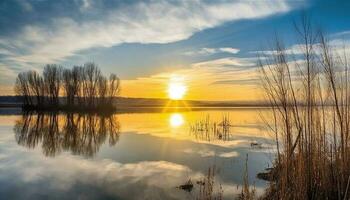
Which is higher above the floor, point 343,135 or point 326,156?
point 343,135

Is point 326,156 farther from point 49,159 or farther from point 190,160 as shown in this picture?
point 49,159

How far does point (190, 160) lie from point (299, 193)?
6.72 metres

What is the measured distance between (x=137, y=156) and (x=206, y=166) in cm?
298

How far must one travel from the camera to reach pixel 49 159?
11.1 m

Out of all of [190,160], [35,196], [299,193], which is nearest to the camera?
[299,193]

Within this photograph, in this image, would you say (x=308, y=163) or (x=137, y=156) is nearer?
(x=308, y=163)

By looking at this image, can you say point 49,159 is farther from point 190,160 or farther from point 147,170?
point 190,160

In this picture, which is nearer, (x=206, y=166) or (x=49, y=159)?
(x=206, y=166)

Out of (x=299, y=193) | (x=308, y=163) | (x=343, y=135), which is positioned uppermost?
(x=343, y=135)

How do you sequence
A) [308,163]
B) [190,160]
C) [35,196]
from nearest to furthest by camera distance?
1. [308,163]
2. [35,196]
3. [190,160]

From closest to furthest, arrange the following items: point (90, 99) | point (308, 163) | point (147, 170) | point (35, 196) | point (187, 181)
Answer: point (308, 163) < point (35, 196) < point (187, 181) < point (147, 170) < point (90, 99)

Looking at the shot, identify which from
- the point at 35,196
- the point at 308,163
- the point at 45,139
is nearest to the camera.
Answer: the point at 308,163

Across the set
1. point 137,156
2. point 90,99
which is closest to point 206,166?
point 137,156

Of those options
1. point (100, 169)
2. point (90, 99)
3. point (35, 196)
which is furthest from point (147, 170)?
point (90, 99)
